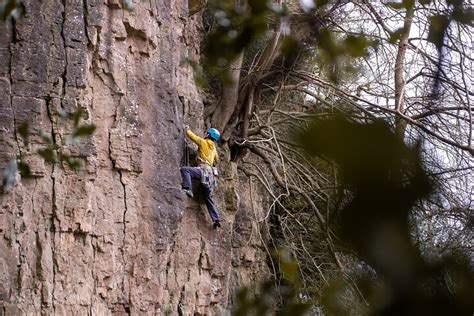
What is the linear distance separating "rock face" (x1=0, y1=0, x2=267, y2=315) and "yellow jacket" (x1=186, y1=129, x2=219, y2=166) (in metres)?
0.18

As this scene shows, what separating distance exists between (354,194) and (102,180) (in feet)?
24.0

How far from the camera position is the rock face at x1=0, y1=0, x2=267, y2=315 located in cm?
736

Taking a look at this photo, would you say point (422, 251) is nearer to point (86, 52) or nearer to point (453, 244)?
point (453, 244)

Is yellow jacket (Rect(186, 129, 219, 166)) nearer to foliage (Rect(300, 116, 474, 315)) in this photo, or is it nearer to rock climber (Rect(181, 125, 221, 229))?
rock climber (Rect(181, 125, 221, 229))

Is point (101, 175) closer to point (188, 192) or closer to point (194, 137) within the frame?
point (188, 192)

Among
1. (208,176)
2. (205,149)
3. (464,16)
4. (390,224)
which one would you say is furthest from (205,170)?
(390,224)

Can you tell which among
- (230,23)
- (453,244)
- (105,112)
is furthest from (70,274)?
(453,244)

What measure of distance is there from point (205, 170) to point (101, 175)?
158 cm

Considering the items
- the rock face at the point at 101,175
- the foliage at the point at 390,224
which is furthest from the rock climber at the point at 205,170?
the foliage at the point at 390,224

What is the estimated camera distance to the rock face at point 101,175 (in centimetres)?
736

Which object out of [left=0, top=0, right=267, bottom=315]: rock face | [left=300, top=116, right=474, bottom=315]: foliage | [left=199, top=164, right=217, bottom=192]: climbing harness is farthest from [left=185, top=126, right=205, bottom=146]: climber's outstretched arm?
[left=300, top=116, right=474, bottom=315]: foliage

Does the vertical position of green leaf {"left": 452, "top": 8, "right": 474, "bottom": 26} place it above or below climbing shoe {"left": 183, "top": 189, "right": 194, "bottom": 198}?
below

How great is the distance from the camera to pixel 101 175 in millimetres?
8062

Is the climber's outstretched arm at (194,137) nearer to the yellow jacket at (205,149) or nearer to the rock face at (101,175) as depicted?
the yellow jacket at (205,149)
